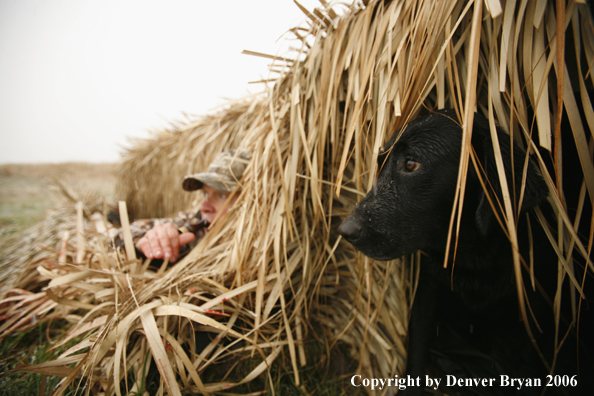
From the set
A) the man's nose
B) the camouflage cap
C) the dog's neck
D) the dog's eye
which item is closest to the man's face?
the man's nose

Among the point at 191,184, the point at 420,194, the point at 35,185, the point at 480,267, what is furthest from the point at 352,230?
the point at 35,185

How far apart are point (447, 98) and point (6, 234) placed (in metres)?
4.32

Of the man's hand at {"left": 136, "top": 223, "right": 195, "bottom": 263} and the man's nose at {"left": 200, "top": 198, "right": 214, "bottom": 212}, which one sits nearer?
the man's hand at {"left": 136, "top": 223, "right": 195, "bottom": 263}

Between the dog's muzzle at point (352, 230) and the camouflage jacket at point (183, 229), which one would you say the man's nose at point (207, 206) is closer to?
the camouflage jacket at point (183, 229)

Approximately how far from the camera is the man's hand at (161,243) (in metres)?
1.42

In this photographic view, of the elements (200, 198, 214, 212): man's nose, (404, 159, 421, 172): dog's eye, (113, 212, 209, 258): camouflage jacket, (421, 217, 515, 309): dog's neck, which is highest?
(404, 159, 421, 172): dog's eye

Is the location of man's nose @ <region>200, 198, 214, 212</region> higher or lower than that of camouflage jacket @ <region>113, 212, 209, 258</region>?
higher

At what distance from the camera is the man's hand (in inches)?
55.9

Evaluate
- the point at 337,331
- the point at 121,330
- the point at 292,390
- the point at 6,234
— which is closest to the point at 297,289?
the point at 337,331

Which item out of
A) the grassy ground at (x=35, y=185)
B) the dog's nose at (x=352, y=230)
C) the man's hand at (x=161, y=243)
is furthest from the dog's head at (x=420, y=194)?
the grassy ground at (x=35, y=185)

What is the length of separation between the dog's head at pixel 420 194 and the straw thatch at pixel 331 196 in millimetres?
94

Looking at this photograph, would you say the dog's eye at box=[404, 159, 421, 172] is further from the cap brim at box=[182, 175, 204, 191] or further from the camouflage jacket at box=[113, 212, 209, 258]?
the cap brim at box=[182, 175, 204, 191]

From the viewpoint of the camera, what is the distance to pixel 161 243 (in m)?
1.44

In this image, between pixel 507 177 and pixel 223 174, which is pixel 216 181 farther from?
pixel 507 177
